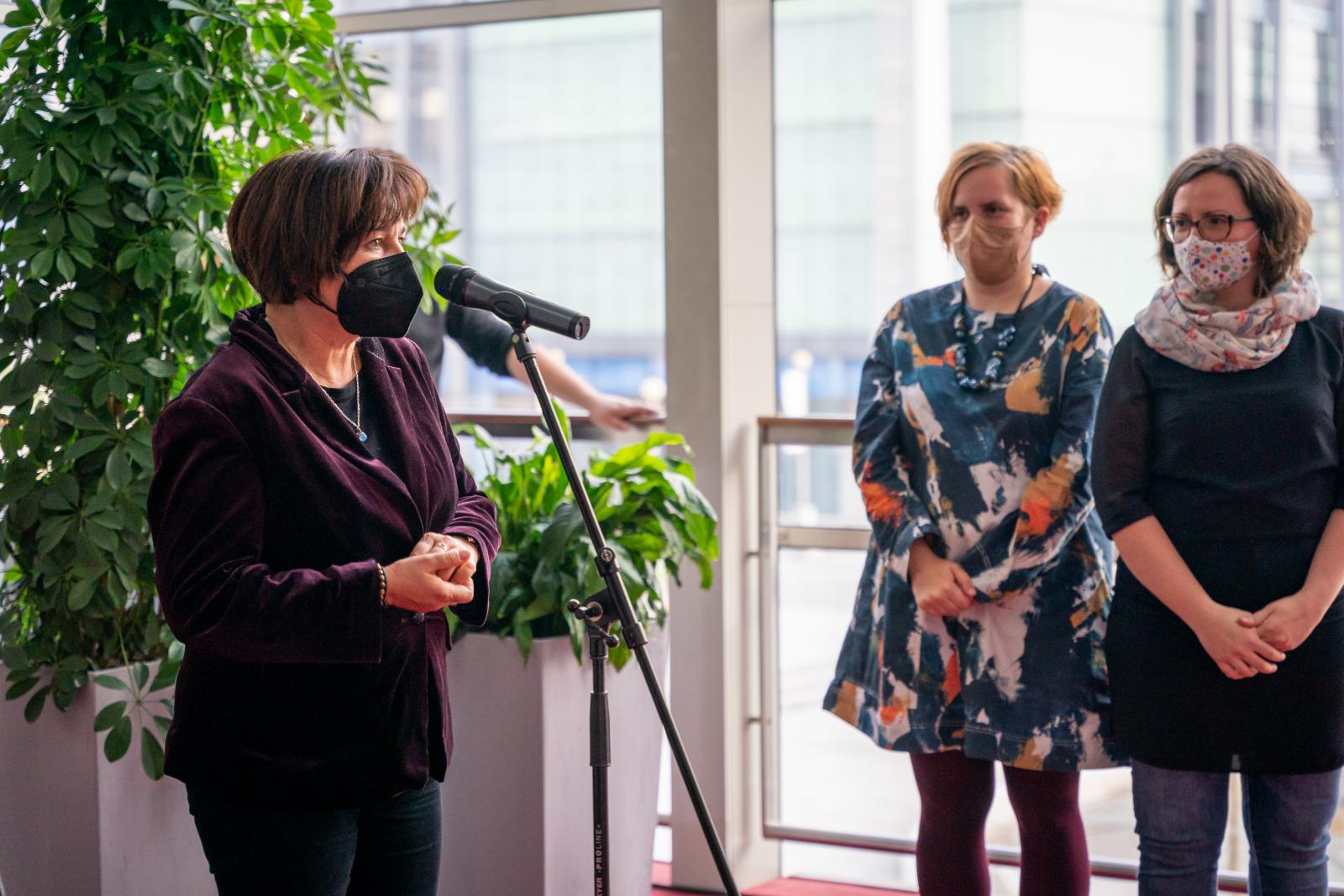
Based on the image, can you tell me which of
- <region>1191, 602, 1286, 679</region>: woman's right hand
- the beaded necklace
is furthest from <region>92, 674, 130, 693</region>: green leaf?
<region>1191, 602, 1286, 679</region>: woman's right hand

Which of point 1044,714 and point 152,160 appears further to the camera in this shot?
point 152,160

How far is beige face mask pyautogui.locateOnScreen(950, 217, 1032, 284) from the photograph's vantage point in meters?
2.20

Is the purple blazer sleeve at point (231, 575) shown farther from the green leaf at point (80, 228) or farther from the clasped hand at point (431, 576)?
the green leaf at point (80, 228)

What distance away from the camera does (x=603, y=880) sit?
1615mm

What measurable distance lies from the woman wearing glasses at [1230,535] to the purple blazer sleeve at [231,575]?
3.97ft

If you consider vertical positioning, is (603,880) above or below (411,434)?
below

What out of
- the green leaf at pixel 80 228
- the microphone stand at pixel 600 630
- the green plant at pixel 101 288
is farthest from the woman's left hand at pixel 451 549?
the green leaf at pixel 80 228

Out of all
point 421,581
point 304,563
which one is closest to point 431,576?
point 421,581

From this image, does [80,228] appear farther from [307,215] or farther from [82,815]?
[82,815]

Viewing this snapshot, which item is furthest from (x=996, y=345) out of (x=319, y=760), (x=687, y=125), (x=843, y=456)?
(x=319, y=760)

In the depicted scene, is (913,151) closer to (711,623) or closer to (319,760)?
(711,623)

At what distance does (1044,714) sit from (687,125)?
5.12 feet

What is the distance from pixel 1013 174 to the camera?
220cm

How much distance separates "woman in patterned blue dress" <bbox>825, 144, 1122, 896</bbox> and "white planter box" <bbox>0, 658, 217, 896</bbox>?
1283 mm
